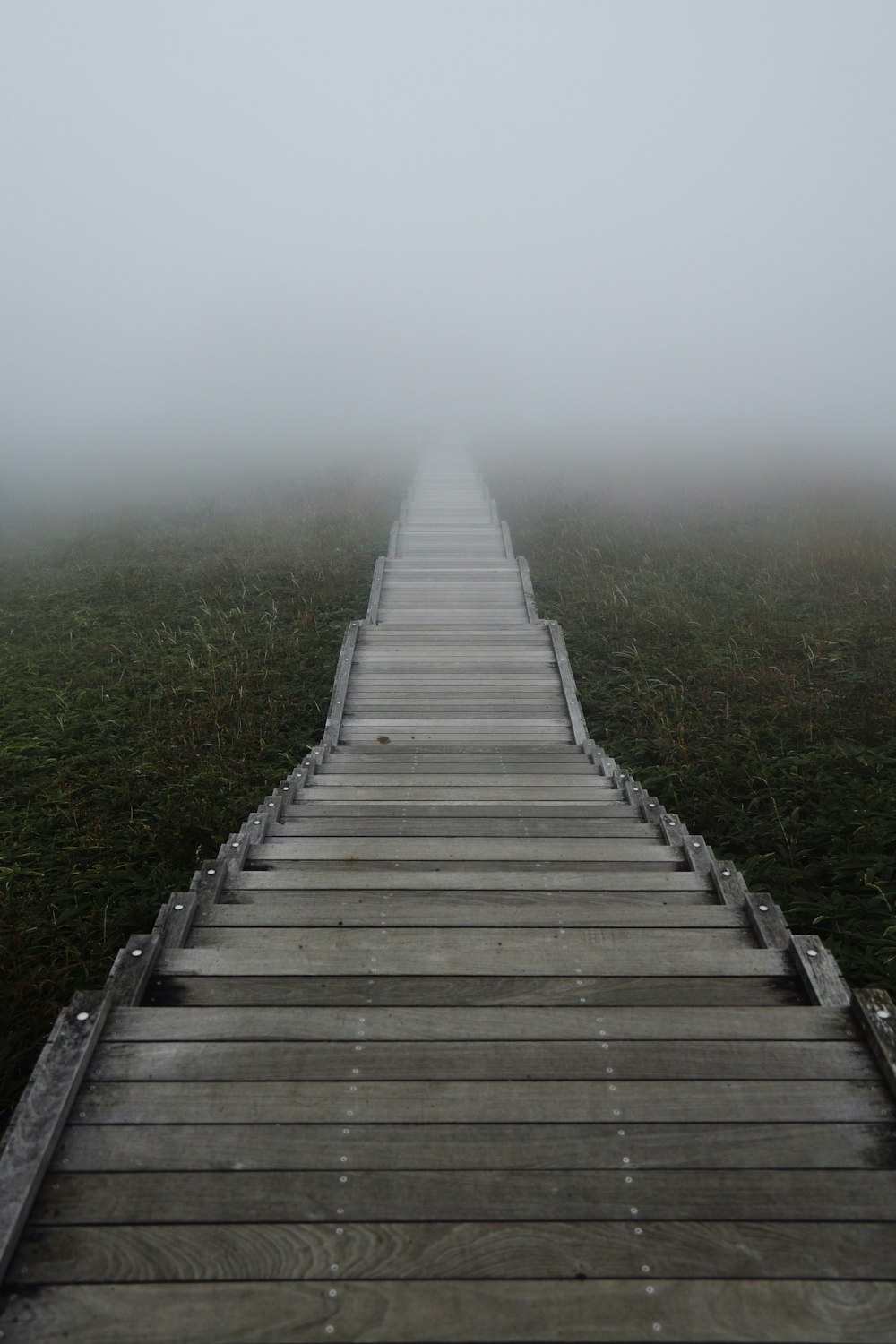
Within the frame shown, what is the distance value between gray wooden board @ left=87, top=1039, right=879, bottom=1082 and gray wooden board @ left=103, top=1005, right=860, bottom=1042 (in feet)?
0.13

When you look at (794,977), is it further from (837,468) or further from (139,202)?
(139,202)

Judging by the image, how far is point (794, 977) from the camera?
11.1ft

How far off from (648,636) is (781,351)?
59.0 metres

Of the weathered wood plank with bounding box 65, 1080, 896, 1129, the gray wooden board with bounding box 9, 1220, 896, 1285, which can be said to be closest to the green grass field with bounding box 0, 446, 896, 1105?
the weathered wood plank with bounding box 65, 1080, 896, 1129

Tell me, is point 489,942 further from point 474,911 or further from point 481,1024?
point 481,1024

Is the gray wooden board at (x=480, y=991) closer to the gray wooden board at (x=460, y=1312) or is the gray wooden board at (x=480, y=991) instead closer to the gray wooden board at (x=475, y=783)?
the gray wooden board at (x=460, y=1312)

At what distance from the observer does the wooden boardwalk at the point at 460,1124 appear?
6.88 ft

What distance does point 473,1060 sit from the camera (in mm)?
2871

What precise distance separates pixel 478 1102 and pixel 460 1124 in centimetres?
11

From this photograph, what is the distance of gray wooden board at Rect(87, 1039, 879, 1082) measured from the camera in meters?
2.81

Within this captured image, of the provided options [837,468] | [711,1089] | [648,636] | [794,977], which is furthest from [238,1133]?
[837,468]

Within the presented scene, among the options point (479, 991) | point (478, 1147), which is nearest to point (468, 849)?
point (479, 991)

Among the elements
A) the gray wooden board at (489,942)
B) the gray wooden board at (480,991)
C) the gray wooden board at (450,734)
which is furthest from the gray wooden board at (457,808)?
the gray wooden board at (480,991)

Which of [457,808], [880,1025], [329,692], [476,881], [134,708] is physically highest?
[880,1025]
